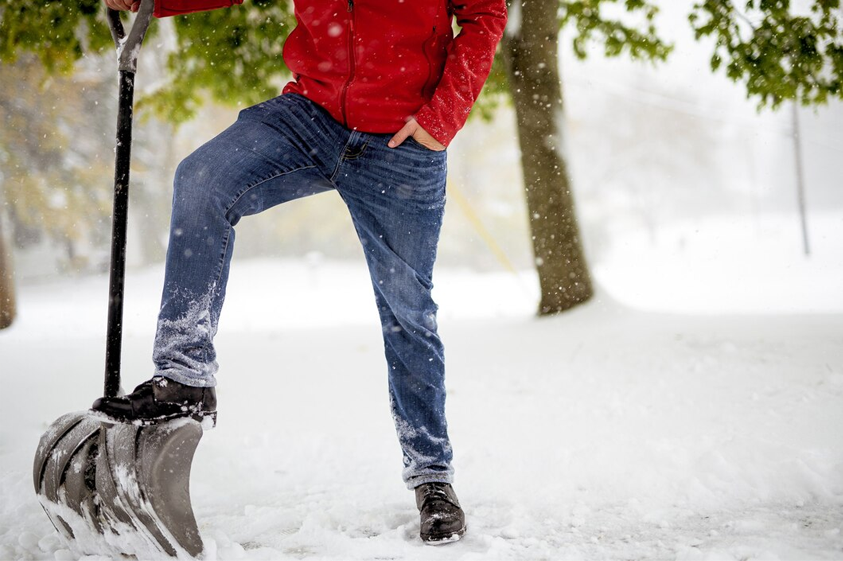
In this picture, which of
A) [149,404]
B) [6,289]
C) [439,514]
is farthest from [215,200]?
[6,289]

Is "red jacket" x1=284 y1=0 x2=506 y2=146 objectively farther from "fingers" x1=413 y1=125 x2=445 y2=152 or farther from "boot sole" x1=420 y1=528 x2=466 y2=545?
"boot sole" x1=420 y1=528 x2=466 y2=545

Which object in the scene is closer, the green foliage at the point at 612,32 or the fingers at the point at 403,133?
the fingers at the point at 403,133

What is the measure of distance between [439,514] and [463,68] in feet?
4.15

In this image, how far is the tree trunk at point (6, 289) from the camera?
7.01m

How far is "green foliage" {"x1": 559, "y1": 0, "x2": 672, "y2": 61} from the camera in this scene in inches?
208

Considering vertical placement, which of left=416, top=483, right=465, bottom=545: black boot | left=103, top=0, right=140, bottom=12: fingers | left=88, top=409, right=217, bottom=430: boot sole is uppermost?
left=103, top=0, right=140, bottom=12: fingers

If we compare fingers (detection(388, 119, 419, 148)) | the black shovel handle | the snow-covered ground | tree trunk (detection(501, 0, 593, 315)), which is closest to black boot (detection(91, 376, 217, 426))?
the black shovel handle

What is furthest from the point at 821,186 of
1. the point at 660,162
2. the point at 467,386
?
the point at 467,386

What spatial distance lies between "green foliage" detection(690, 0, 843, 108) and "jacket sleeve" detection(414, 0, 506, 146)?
3412 mm

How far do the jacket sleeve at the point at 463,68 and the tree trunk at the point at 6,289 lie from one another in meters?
7.03

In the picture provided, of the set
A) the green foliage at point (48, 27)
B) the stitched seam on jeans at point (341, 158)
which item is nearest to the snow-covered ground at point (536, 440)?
the stitched seam on jeans at point (341, 158)

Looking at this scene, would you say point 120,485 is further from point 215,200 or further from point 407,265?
point 407,265

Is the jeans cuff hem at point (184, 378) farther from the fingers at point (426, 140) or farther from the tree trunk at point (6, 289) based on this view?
the tree trunk at point (6, 289)

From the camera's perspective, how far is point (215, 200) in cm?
157
